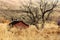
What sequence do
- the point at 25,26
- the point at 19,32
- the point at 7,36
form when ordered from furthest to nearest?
the point at 25,26 < the point at 19,32 < the point at 7,36

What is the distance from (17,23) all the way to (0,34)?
180 inches

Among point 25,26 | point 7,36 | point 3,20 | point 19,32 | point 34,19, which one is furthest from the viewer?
point 3,20

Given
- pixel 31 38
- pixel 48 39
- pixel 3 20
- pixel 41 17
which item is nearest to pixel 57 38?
pixel 48 39

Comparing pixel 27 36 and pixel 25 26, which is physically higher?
pixel 27 36

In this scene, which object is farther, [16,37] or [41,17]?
[41,17]

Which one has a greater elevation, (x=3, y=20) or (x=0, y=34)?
(x=0, y=34)

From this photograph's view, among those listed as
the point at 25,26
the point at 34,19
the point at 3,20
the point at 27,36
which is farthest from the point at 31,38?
the point at 3,20

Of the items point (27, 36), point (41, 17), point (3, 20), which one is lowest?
point (3, 20)

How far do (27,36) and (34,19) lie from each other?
530 cm

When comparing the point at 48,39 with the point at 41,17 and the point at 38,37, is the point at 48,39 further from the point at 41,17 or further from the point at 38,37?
the point at 41,17

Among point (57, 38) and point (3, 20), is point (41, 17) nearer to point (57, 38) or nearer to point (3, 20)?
point (57, 38)

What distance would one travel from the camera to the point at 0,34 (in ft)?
36.7

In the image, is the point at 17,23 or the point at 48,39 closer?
the point at 48,39

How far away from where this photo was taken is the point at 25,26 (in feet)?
51.0
